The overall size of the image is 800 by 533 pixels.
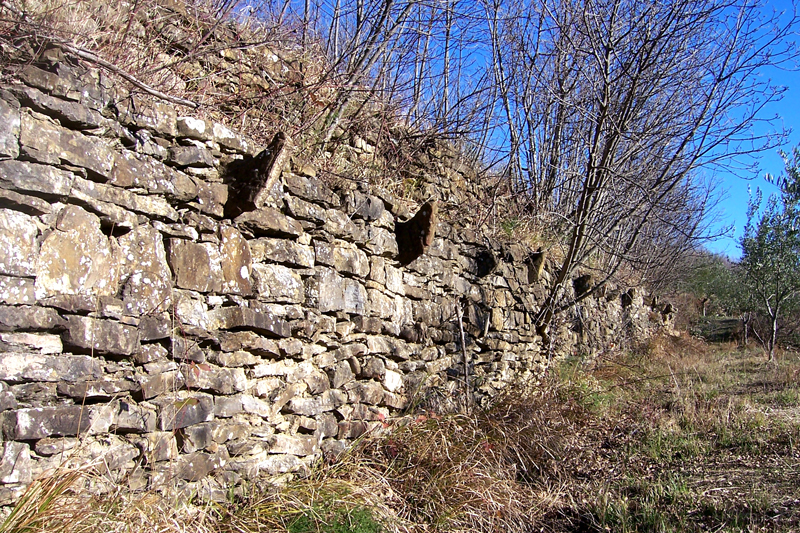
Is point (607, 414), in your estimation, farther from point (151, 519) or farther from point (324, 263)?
point (151, 519)

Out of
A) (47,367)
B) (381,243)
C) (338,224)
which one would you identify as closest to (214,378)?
(47,367)

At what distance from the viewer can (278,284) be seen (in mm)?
3619

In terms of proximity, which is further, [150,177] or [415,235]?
[415,235]

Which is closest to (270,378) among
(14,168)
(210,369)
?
(210,369)

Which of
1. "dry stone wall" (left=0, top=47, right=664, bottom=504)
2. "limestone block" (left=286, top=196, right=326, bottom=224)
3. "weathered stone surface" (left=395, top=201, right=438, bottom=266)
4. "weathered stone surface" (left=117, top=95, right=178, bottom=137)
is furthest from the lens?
"weathered stone surface" (left=395, top=201, right=438, bottom=266)

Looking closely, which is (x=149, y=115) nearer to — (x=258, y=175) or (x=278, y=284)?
(x=258, y=175)

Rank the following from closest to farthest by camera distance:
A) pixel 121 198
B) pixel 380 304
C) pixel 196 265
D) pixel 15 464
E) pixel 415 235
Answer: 1. pixel 15 464
2. pixel 121 198
3. pixel 196 265
4. pixel 380 304
5. pixel 415 235

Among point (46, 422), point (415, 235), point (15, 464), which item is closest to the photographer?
point (15, 464)

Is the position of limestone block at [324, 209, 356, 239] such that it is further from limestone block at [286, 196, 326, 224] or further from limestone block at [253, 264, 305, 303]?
limestone block at [253, 264, 305, 303]

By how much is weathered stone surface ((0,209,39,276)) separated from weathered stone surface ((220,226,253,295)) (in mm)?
998

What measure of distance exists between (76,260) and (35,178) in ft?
1.24

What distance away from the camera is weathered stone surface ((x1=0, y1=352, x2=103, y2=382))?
7.58 feet

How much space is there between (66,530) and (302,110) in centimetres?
322

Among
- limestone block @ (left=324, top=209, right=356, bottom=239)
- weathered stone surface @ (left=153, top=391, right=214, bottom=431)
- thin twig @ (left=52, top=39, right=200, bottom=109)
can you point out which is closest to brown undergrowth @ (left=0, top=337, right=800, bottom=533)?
weathered stone surface @ (left=153, top=391, right=214, bottom=431)
